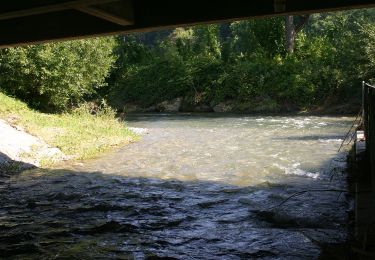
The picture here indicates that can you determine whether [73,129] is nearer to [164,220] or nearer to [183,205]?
[183,205]

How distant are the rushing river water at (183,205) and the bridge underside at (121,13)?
11.5ft

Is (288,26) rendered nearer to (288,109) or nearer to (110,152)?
(288,109)

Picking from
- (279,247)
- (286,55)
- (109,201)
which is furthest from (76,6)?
(286,55)

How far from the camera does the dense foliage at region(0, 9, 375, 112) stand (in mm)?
23172

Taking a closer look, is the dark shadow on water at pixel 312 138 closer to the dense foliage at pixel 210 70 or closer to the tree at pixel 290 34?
the dense foliage at pixel 210 70

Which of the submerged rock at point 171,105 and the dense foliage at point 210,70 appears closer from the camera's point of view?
the dense foliage at point 210,70

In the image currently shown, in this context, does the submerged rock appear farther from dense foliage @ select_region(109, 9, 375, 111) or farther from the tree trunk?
the tree trunk

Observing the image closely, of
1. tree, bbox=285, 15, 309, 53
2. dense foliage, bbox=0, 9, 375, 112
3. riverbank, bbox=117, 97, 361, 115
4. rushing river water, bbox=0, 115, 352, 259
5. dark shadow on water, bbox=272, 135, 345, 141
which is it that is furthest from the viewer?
tree, bbox=285, 15, 309, 53

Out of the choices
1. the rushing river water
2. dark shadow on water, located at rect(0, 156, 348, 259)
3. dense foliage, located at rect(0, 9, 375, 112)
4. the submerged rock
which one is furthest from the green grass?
the submerged rock

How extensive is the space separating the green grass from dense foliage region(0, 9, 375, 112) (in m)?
2.11

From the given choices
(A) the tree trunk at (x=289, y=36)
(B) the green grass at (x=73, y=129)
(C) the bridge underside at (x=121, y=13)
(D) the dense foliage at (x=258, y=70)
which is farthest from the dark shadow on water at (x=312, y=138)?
(A) the tree trunk at (x=289, y=36)

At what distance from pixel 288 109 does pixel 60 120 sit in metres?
20.7

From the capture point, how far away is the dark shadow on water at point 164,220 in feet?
22.8

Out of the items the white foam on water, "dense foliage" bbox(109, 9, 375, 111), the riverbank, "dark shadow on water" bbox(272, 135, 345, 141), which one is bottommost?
the white foam on water
